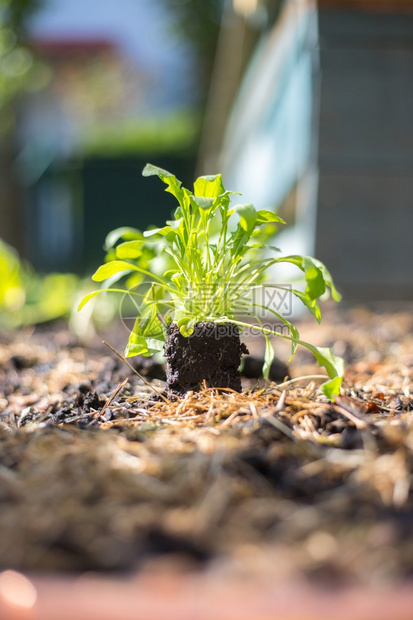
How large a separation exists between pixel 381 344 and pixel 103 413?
1503 mm

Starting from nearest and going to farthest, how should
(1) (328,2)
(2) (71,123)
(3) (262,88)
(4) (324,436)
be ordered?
(4) (324,436) → (1) (328,2) → (3) (262,88) → (2) (71,123)

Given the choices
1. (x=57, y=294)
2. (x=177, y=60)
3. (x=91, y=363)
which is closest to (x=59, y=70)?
(x=177, y=60)

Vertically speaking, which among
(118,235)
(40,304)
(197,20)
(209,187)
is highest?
(197,20)

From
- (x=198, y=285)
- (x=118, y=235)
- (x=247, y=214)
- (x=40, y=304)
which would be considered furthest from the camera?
(x=40, y=304)

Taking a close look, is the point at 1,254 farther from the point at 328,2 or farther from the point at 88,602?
the point at 88,602

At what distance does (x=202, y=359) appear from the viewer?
Result: 4.22ft

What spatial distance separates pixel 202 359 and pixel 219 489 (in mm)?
600

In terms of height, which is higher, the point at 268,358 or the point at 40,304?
the point at 268,358

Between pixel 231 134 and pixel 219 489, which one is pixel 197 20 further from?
pixel 219 489

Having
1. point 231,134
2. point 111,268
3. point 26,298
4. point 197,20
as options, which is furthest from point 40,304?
point 197,20

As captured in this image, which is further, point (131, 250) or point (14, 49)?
point (14, 49)

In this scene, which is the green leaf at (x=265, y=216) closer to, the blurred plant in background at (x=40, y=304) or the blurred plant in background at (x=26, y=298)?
the blurred plant in background at (x=40, y=304)

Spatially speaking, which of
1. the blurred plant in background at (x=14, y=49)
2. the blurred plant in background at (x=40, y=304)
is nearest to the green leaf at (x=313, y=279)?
the blurred plant in background at (x=40, y=304)

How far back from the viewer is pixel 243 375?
69.4 inches
